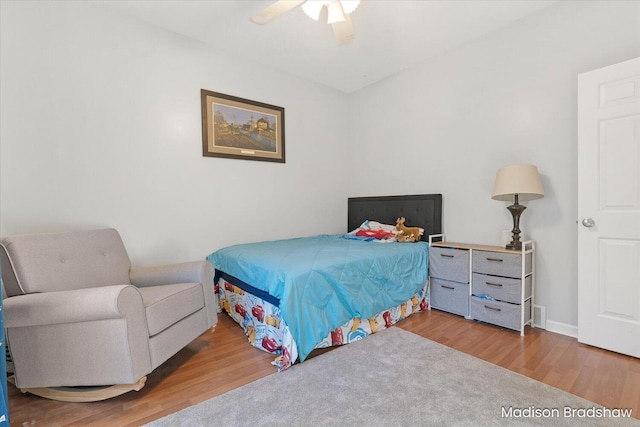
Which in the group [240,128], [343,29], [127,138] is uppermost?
[343,29]

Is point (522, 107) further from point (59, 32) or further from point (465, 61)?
point (59, 32)

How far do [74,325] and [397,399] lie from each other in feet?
5.76

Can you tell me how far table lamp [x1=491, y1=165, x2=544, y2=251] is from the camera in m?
2.34

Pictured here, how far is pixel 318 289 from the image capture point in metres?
2.06

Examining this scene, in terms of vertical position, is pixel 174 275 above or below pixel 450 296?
above

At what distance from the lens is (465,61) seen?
3010mm

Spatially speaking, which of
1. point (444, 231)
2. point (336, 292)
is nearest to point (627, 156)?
point (444, 231)

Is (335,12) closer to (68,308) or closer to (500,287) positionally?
(68,308)

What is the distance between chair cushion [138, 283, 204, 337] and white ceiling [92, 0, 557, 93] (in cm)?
225

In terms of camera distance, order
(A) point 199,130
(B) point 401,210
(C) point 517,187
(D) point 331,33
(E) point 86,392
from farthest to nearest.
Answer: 1. (B) point 401,210
2. (A) point 199,130
3. (D) point 331,33
4. (C) point 517,187
5. (E) point 86,392

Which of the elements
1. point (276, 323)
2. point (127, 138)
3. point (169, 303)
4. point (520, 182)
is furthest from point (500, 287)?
point (127, 138)

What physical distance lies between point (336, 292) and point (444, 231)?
171 cm

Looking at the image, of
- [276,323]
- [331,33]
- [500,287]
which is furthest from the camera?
[331,33]

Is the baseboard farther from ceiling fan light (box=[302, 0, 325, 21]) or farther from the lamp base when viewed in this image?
ceiling fan light (box=[302, 0, 325, 21])
